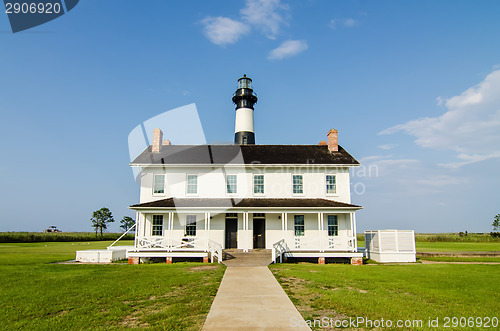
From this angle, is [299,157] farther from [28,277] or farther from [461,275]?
[28,277]

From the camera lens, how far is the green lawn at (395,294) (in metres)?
6.90

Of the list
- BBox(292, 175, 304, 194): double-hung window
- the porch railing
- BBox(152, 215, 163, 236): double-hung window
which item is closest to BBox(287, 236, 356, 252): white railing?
BBox(292, 175, 304, 194): double-hung window

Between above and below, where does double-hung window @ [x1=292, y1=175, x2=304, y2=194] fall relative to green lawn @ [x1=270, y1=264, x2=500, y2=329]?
above

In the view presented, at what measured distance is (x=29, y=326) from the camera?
5988 mm

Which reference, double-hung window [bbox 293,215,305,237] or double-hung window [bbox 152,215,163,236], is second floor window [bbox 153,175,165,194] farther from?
double-hung window [bbox 293,215,305,237]

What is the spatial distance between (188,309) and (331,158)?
16483mm

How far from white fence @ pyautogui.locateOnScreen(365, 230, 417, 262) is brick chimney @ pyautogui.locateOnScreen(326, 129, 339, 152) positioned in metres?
6.67

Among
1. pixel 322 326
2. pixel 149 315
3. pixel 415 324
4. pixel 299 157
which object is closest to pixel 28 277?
pixel 149 315

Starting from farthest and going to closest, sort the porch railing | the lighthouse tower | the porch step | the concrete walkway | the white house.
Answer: the lighthouse tower, the white house, the porch railing, the porch step, the concrete walkway

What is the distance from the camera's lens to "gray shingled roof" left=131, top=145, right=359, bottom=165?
21172mm

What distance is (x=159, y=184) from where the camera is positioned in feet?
68.6

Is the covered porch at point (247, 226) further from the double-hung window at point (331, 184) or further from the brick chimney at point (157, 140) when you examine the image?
Answer: the brick chimney at point (157, 140)

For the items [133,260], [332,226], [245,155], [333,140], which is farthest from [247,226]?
[333,140]

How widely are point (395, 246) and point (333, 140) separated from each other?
8.29m
